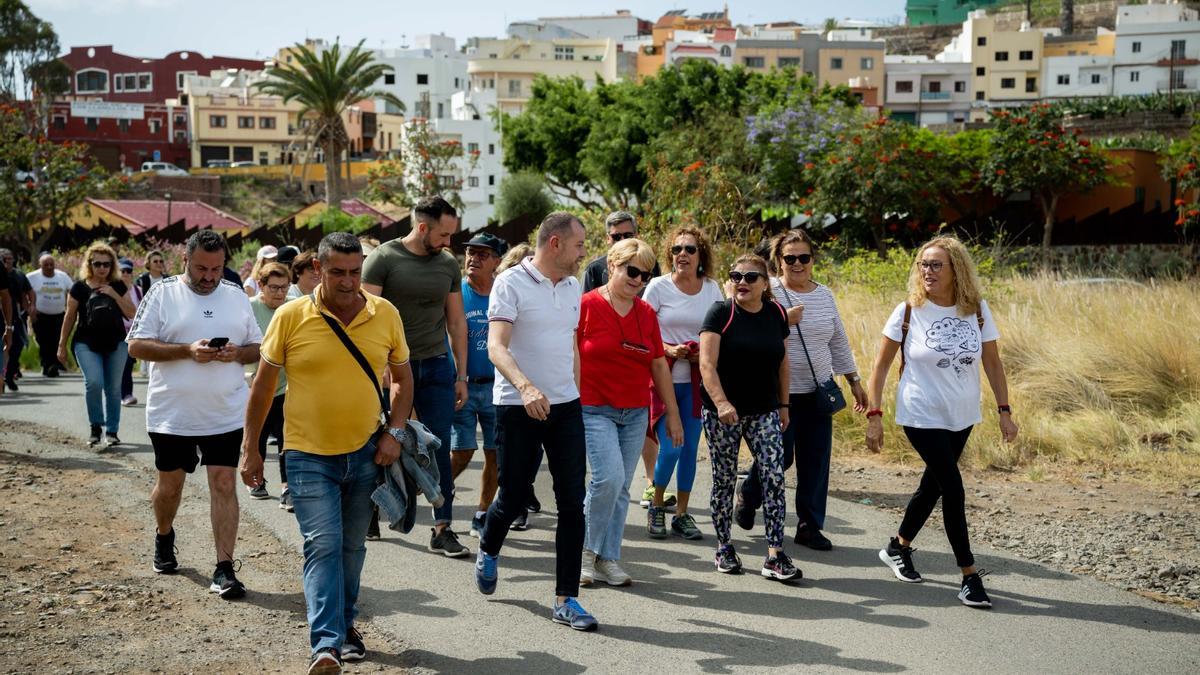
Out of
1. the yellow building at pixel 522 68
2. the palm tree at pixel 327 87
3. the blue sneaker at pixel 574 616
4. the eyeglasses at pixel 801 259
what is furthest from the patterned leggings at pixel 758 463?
the yellow building at pixel 522 68

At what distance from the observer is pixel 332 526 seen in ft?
17.9

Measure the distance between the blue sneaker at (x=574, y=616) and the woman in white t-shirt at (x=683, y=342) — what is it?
6.42 feet

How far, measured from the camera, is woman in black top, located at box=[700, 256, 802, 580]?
23.6ft

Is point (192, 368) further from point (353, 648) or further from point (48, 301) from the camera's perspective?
point (48, 301)

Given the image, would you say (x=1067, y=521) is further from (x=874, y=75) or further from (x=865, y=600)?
(x=874, y=75)

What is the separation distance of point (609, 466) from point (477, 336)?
2.10 metres

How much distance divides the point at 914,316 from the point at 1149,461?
4.12m

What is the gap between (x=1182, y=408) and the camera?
1096 cm

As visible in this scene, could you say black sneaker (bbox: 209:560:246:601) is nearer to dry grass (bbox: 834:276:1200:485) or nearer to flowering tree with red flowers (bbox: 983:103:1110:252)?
dry grass (bbox: 834:276:1200:485)

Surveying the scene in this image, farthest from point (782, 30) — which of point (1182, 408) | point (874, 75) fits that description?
point (1182, 408)

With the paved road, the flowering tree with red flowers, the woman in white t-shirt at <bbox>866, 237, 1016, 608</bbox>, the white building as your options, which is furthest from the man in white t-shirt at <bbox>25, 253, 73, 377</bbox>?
the white building

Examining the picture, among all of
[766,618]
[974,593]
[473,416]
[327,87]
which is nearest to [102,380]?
[473,416]

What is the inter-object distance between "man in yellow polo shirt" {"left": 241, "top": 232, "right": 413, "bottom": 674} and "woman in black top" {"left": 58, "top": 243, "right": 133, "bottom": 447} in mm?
6320

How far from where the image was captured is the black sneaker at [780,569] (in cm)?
707
